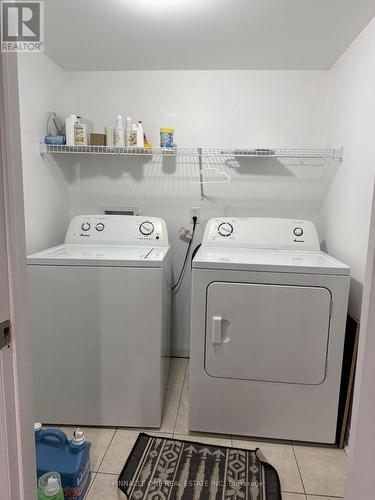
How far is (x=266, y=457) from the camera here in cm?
163

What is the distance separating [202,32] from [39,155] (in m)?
1.22

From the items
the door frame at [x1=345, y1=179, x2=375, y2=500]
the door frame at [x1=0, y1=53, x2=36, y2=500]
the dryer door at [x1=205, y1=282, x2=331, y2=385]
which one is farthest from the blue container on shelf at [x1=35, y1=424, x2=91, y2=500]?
the door frame at [x1=345, y1=179, x2=375, y2=500]

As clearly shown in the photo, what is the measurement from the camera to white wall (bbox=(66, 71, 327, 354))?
7.50ft

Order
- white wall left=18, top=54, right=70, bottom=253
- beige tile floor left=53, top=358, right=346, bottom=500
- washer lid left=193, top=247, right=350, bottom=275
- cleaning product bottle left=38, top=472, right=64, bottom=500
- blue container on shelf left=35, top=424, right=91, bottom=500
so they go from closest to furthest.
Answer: cleaning product bottle left=38, top=472, right=64, bottom=500 → blue container on shelf left=35, top=424, right=91, bottom=500 → beige tile floor left=53, top=358, right=346, bottom=500 → washer lid left=193, top=247, right=350, bottom=275 → white wall left=18, top=54, right=70, bottom=253

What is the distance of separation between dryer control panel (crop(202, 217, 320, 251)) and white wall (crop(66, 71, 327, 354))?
287 millimetres

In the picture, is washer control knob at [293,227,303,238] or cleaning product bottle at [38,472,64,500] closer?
cleaning product bottle at [38,472,64,500]

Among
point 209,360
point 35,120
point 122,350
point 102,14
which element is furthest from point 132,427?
point 102,14

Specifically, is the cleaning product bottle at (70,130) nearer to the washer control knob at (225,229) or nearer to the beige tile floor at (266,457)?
the washer control knob at (225,229)

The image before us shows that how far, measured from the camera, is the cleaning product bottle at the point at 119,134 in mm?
2119

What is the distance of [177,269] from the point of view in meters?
2.51

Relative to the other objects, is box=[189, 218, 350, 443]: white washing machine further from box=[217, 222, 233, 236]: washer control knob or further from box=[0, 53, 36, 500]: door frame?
box=[0, 53, 36, 500]: door frame

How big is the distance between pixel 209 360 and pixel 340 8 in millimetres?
1838

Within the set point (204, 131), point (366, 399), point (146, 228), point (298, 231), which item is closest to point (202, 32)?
point (204, 131)

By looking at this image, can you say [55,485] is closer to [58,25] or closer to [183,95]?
[58,25]
